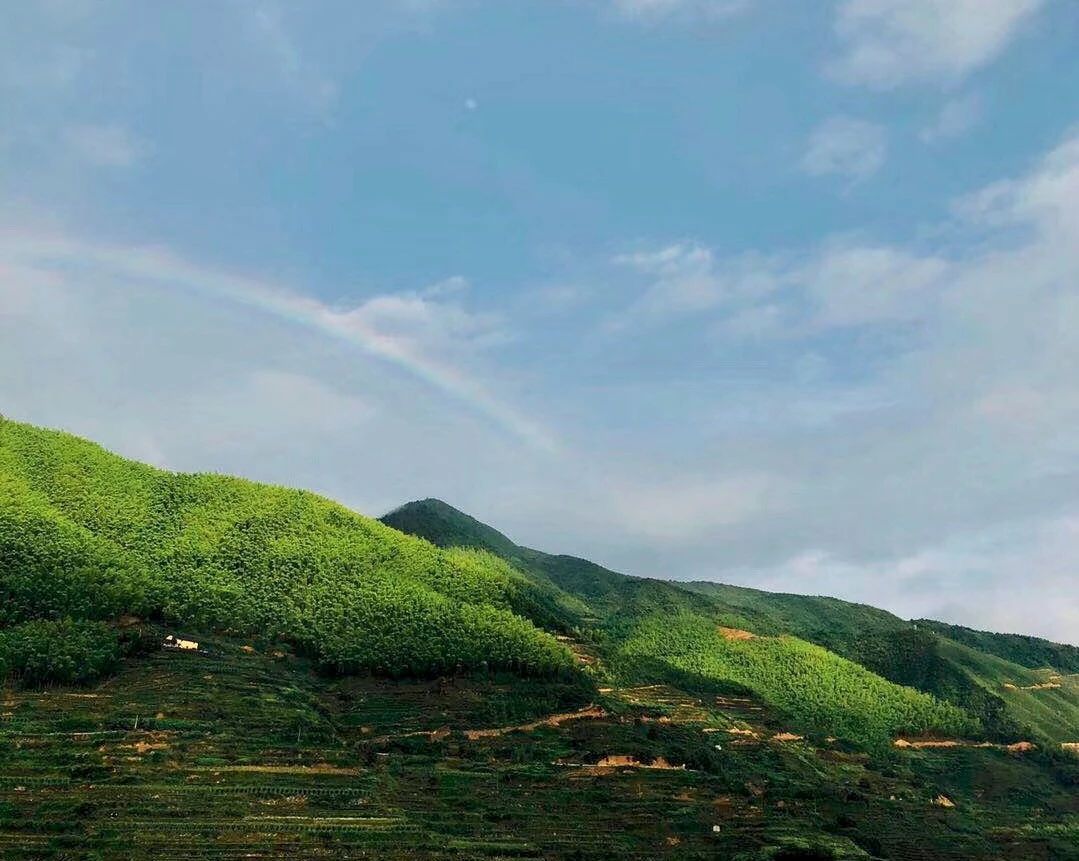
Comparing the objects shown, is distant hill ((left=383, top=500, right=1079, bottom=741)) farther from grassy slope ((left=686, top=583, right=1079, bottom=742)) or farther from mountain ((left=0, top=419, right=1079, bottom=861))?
mountain ((left=0, top=419, right=1079, bottom=861))

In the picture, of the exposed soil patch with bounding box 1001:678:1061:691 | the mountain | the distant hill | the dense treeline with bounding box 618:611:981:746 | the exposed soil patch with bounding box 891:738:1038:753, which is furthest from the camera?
the exposed soil patch with bounding box 1001:678:1061:691

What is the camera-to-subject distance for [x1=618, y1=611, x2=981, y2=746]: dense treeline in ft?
375

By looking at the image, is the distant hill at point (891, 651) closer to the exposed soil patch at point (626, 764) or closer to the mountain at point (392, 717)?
the mountain at point (392, 717)

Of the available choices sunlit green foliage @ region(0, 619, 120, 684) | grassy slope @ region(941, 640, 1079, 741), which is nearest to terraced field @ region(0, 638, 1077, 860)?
sunlit green foliage @ region(0, 619, 120, 684)

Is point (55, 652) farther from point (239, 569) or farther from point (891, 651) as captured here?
point (891, 651)

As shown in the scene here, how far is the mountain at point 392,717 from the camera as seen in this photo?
51344 mm

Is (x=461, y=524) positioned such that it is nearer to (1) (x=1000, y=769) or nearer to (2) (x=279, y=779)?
(1) (x=1000, y=769)

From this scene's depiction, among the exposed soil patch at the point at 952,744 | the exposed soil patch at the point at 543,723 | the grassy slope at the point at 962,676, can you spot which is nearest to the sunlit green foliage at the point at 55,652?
the exposed soil patch at the point at 543,723

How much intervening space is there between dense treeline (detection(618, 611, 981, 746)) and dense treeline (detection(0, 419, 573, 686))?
3385 cm

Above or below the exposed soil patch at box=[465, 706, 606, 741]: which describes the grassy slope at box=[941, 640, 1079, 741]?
above

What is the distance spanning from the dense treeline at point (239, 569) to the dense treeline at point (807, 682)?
111 feet

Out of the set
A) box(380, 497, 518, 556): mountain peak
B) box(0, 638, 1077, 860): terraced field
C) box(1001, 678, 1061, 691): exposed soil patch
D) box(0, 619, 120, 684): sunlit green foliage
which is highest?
box(380, 497, 518, 556): mountain peak

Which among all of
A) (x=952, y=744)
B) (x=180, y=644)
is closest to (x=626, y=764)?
(x=180, y=644)

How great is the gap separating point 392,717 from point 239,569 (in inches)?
1315
